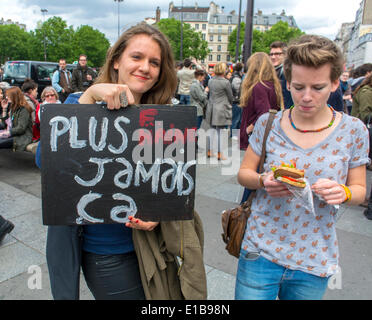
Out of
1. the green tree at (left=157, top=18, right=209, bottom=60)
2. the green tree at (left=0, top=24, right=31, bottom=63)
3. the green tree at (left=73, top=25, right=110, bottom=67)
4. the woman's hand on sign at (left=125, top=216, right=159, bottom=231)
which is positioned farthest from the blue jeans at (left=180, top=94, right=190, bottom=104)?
the green tree at (left=0, top=24, right=31, bottom=63)

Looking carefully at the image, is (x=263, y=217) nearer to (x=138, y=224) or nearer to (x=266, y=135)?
(x=266, y=135)

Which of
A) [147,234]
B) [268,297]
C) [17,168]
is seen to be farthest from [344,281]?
Answer: [17,168]

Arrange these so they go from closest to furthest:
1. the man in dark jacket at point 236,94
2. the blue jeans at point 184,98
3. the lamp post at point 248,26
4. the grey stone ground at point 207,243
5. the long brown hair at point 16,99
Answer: the grey stone ground at point 207,243, the long brown hair at point 16,99, the lamp post at point 248,26, the blue jeans at point 184,98, the man in dark jacket at point 236,94

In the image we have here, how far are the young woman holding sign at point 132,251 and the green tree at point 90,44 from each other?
55.6 meters

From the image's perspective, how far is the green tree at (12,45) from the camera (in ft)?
198

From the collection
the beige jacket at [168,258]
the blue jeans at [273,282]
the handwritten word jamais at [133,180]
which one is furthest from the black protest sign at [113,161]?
the blue jeans at [273,282]

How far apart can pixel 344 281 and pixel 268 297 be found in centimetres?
170

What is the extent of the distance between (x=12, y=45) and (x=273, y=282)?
2748 inches

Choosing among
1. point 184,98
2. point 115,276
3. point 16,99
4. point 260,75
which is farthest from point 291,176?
point 184,98

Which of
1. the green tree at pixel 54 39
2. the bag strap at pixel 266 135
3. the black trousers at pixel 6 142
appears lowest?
the black trousers at pixel 6 142

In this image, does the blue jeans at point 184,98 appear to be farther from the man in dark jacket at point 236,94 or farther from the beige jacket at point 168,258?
the beige jacket at point 168,258

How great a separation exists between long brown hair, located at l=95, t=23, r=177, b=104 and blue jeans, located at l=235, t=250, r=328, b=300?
0.95 metres

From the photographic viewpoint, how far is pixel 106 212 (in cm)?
148

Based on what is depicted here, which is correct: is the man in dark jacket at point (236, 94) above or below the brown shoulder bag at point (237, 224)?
above
